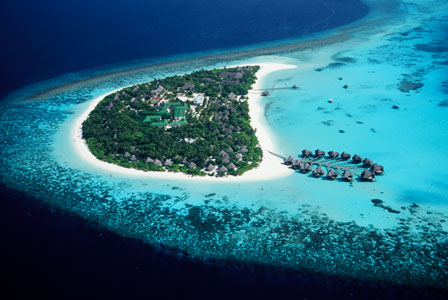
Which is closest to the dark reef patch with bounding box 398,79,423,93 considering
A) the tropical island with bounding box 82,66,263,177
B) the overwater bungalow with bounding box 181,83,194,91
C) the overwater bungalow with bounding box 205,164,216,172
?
the tropical island with bounding box 82,66,263,177

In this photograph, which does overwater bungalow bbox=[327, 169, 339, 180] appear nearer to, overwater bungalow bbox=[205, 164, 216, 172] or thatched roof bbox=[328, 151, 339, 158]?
thatched roof bbox=[328, 151, 339, 158]

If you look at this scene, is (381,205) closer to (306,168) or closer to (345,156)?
(345,156)

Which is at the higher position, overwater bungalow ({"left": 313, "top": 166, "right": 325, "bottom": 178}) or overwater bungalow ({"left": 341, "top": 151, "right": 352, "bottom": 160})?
overwater bungalow ({"left": 341, "top": 151, "right": 352, "bottom": 160})

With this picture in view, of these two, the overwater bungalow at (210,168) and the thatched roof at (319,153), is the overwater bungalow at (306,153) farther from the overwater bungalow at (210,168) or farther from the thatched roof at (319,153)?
the overwater bungalow at (210,168)

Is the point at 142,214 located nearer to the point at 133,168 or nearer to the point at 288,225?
the point at 133,168

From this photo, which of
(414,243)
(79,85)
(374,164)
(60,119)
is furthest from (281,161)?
(79,85)

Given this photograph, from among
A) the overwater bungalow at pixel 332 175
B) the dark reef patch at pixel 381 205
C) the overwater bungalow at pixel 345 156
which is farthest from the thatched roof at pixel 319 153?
the dark reef patch at pixel 381 205
